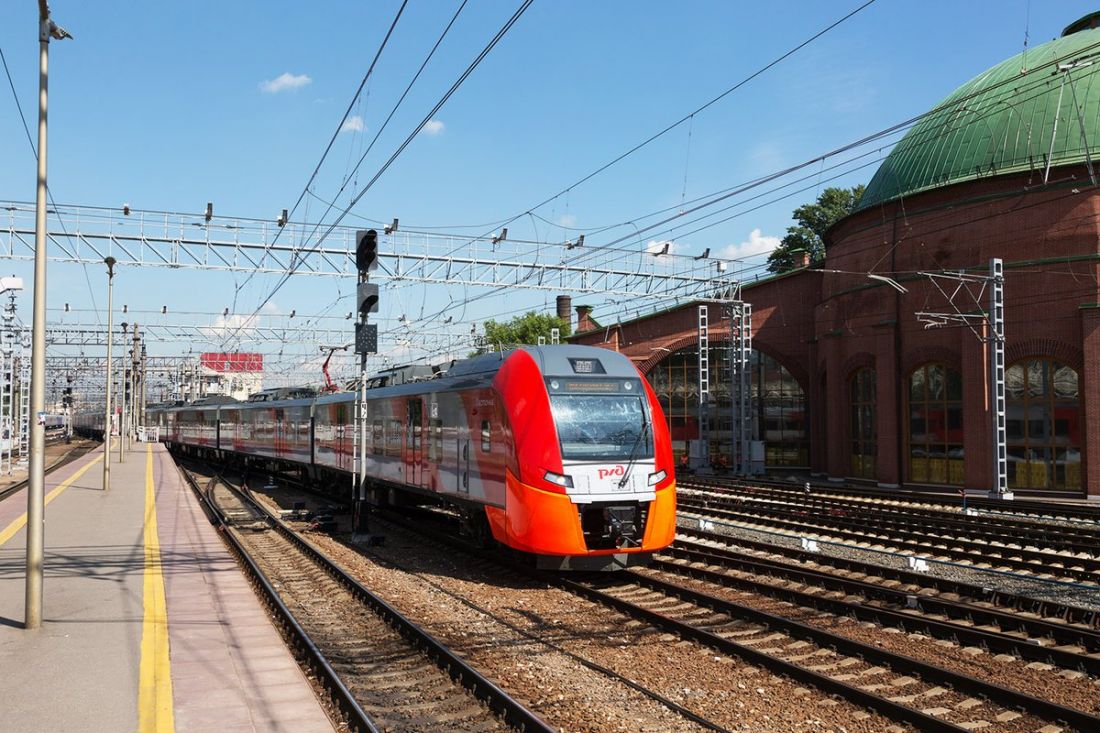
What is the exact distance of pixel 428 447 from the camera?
16.9 meters

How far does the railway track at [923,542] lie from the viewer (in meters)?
14.1

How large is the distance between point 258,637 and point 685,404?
38047 millimetres

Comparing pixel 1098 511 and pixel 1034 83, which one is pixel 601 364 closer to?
pixel 1098 511

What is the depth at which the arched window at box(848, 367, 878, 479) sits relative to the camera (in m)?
34.6

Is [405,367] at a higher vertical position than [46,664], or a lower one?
higher

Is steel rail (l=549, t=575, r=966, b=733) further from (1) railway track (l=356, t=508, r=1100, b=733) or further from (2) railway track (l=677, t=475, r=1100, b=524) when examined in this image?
(2) railway track (l=677, t=475, r=1100, b=524)

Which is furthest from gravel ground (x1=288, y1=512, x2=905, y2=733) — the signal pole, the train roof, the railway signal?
Result: the railway signal

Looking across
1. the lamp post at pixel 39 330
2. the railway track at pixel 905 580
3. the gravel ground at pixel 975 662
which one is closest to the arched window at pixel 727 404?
the railway track at pixel 905 580

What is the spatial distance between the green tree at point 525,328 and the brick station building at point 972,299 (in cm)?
3708

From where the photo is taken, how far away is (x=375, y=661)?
9086mm

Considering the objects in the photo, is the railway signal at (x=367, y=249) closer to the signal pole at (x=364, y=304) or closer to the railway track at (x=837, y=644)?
the signal pole at (x=364, y=304)

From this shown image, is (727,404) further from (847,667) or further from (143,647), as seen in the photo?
(143,647)

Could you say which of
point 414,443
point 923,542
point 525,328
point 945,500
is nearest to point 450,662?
point 414,443

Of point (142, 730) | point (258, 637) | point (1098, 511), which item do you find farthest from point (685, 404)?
point (142, 730)
